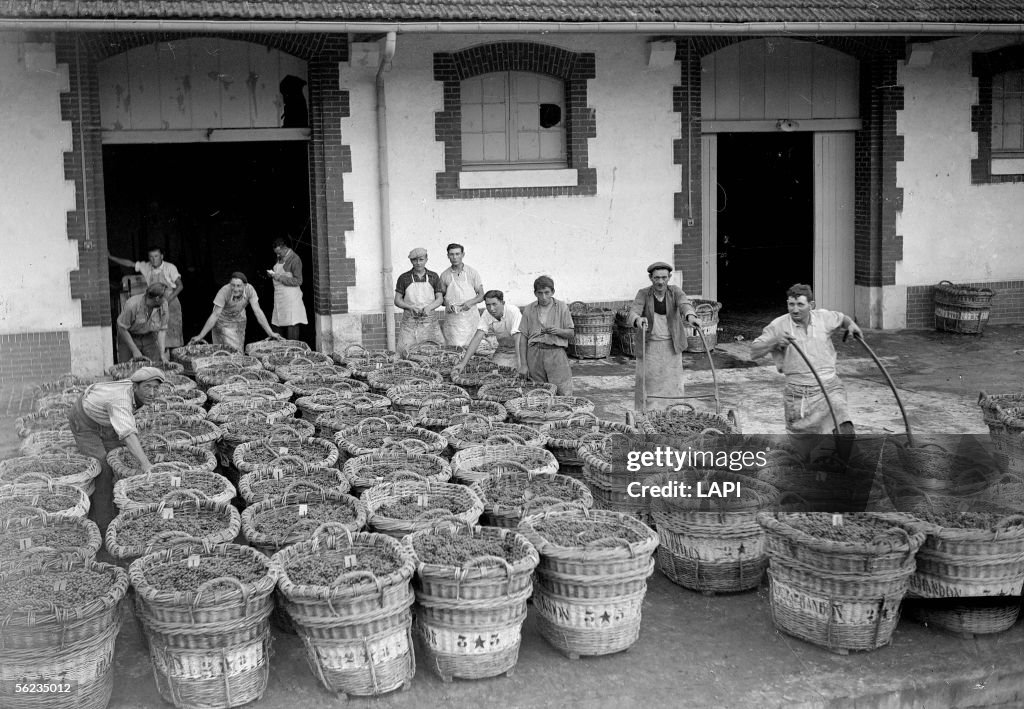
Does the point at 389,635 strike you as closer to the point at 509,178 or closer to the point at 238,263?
the point at 509,178

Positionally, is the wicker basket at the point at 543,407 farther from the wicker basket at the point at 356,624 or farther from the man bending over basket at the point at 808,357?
the wicker basket at the point at 356,624

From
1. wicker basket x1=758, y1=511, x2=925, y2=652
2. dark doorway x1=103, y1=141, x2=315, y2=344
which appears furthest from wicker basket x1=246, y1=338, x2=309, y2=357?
wicker basket x1=758, y1=511, x2=925, y2=652

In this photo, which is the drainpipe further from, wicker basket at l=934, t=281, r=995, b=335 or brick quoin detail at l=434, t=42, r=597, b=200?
wicker basket at l=934, t=281, r=995, b=335

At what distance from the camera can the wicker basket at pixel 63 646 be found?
19.0 ft

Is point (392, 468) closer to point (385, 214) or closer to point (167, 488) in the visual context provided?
point (167, 488)

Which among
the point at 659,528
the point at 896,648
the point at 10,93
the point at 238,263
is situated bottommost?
the point at 896,648

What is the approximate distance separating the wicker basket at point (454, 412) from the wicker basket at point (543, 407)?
12cm

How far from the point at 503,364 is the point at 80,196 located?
551cm

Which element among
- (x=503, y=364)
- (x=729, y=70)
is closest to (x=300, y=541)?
(x=503, y=364)

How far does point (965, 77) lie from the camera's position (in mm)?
16734

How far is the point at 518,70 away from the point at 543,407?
6.80 m

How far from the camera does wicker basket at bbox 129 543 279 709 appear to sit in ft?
19.6

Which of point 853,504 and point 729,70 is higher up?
point 729,70

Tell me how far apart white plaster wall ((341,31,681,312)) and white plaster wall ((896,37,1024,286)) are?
139 inches
